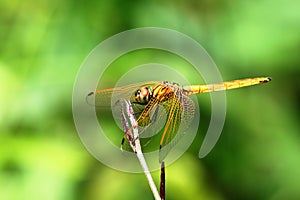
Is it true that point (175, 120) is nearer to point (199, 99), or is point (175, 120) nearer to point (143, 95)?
point (143, 95)

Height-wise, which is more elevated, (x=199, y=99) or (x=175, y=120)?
(x=199, y=99)

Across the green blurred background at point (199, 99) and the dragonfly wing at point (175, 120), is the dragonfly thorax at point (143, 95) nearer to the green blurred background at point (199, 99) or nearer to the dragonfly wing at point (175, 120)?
the dragonfly wing at point (175, 120)

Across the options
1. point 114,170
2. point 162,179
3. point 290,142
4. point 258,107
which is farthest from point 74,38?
point 162,179

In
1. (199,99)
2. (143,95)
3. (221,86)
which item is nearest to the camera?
(143,95)

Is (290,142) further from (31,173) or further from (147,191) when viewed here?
(31,173)

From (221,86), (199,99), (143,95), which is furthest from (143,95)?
(199,99)

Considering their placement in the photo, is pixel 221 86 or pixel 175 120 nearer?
pixel 175 120

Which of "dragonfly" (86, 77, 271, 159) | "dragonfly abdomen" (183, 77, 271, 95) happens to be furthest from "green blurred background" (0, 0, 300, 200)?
"dragonfly" (86, 77, 271, 159)
